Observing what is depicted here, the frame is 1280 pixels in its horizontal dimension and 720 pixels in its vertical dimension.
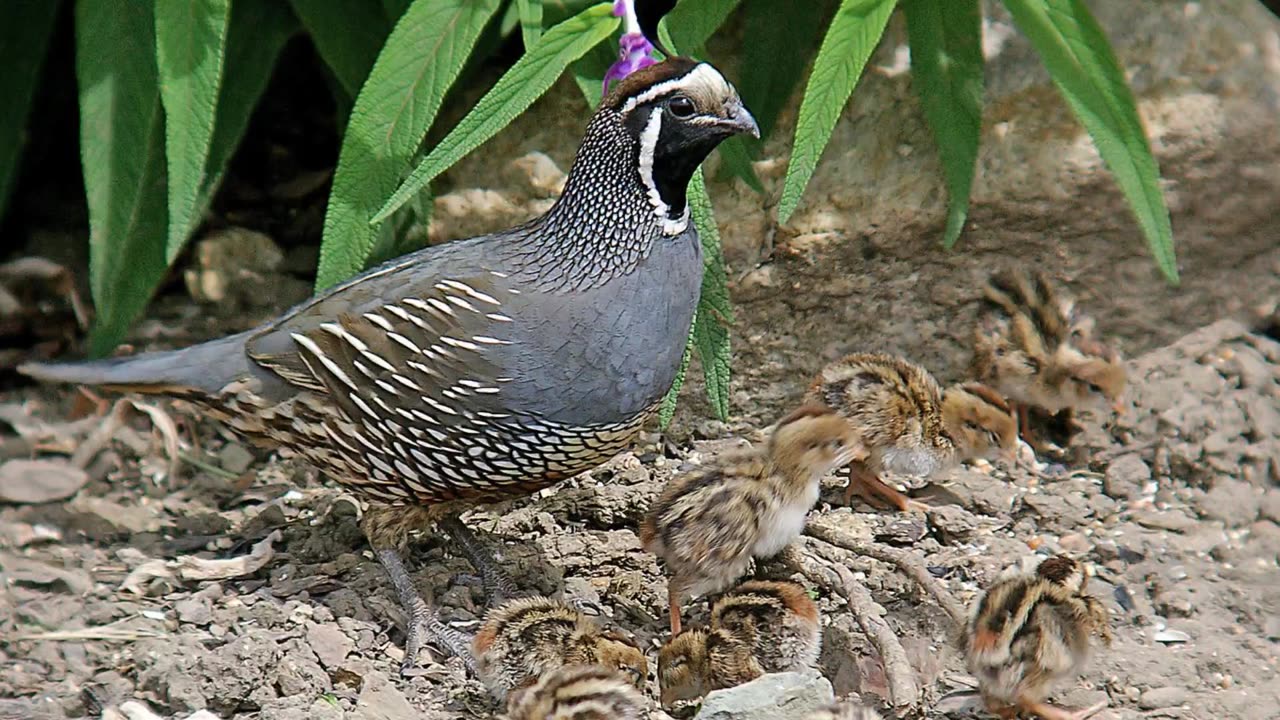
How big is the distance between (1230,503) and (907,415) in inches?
46.7

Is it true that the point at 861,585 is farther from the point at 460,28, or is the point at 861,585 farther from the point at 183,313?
the point at 183,313

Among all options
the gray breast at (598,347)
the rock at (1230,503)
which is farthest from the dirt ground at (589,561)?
the gray breast at (598,347)

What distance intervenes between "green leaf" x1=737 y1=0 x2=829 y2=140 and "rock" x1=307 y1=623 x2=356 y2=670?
2.01 meters

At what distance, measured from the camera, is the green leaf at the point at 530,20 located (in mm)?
4383

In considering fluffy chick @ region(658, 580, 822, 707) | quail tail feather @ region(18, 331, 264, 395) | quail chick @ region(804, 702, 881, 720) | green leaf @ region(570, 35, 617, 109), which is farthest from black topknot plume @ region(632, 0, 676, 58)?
quail chick @ region(804, 702, 881, 720)

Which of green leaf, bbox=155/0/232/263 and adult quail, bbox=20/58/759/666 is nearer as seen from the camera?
adult quail, bbox=20/58/759/666

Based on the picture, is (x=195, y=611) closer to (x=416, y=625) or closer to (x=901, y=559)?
(x=416, y=625)

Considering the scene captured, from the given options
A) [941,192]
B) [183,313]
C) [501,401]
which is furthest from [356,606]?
[941,192]

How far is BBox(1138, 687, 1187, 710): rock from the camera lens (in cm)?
412

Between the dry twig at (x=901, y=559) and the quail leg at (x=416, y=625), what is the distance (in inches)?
44.0

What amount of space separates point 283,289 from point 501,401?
82.6 inches

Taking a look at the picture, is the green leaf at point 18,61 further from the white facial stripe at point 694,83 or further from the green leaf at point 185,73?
the white facial stripe at point 694,83

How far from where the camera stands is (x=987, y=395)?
4.94m

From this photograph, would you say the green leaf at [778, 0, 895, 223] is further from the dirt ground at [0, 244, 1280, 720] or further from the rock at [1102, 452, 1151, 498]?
the rock at [1102, 452, 1151, 498]
